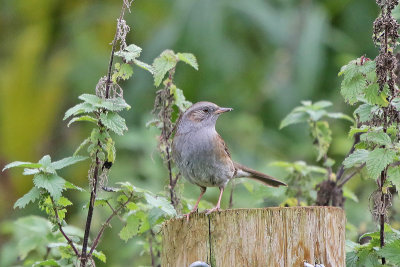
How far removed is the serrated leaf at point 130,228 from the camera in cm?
492

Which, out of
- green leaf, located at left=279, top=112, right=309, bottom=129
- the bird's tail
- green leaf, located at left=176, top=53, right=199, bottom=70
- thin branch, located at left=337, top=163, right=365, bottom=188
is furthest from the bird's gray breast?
thin branch, located at left=337, top=163, right=365, bottom=188

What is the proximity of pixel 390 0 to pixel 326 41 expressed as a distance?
614 centimetres

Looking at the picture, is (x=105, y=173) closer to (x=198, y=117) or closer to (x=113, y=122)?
(x=113, y=122)

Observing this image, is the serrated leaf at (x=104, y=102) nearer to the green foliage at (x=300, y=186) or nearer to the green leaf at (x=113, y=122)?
the green leaf at (x=113, y=122)

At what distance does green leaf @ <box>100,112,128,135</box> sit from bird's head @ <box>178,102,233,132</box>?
1047 mm

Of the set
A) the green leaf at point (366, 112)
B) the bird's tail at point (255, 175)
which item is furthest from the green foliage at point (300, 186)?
the green leaf at point (366, 112)

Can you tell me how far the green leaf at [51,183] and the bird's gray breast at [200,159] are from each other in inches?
43.7

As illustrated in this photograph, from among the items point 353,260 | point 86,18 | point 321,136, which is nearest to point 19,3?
point 86,18

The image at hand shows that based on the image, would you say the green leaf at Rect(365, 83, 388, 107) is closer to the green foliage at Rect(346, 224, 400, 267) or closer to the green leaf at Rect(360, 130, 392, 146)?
the green leaf at Rect(360, 130, 392, 146)

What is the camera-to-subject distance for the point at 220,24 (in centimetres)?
1011

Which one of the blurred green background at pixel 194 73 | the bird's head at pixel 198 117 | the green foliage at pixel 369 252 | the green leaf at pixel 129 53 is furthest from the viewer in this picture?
the blurred green background at pixel 194 73

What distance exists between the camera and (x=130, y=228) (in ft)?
16.3

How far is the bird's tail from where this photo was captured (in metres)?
5.77

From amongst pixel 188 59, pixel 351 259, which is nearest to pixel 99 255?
pixel 188 59
